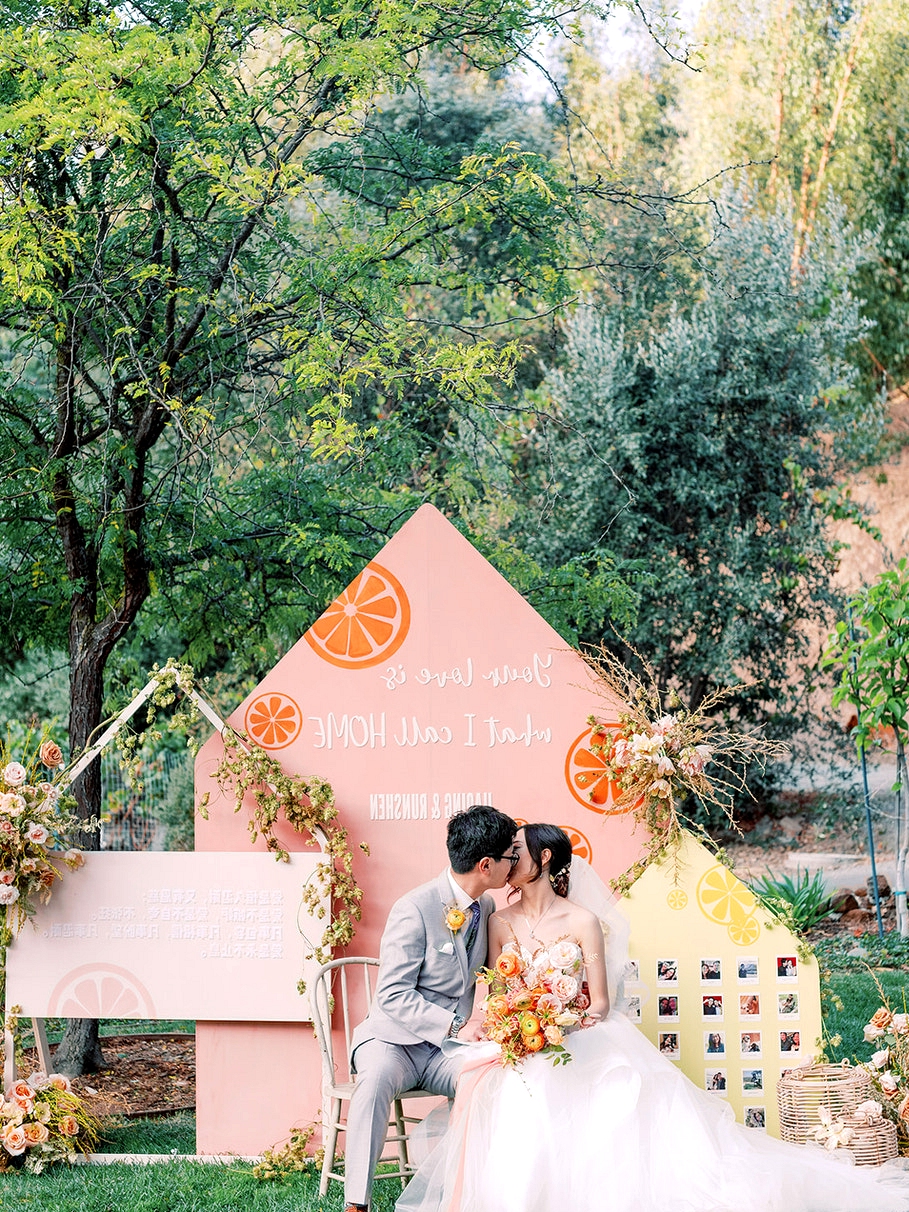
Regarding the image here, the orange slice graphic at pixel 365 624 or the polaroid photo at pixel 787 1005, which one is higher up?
the orange slice graphic at pixel 365 624

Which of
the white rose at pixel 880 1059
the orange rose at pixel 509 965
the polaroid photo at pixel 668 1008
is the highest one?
the orange rose at pixel 509 965

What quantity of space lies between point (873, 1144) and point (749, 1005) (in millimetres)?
688

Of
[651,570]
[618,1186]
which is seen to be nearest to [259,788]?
[618,1186]

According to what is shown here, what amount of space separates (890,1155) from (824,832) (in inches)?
324

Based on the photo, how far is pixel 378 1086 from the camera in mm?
3969

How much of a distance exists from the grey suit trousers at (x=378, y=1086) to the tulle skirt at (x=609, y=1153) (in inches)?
6.4

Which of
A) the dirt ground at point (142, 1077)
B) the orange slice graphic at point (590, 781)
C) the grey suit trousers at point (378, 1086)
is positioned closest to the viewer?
the grey suit trousers at point (378, 1086)

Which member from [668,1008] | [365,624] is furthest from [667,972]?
[365,624]

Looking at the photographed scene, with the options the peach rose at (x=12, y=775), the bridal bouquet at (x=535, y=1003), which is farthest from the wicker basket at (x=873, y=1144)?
the peach rose at (x=12, y=775)

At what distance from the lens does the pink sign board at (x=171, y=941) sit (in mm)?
4785

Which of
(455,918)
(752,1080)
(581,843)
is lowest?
(752,1080)

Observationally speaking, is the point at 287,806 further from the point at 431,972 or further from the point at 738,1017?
the point at 738,1017

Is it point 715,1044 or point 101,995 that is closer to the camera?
point 715,1044

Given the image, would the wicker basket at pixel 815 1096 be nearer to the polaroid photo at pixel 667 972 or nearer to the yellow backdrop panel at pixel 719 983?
the yellow backdrop panel at pixel 719 983
